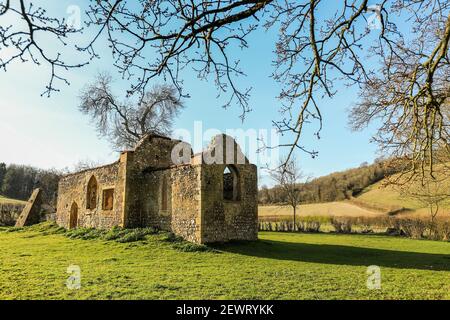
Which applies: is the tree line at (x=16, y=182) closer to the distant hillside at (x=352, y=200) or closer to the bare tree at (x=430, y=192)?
the distant hillside at (x=352, y=200)

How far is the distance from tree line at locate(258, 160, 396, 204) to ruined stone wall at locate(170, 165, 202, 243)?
102 ft

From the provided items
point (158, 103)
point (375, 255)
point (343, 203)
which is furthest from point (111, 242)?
point (343, 203)

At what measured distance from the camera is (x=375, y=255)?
1505 centimetres

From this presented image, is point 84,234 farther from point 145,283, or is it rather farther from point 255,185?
point 145,283

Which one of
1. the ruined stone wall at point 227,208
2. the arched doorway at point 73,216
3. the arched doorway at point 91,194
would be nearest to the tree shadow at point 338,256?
the ruined stone wall at point 227,208

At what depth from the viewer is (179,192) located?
15.8m

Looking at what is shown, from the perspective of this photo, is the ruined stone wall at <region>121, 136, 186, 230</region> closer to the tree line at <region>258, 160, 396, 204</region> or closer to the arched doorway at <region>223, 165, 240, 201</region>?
the arched doorway at <region>223, 165, 240, 201</region>

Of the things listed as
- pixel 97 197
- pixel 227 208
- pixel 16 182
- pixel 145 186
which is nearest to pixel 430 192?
pixel 227 208

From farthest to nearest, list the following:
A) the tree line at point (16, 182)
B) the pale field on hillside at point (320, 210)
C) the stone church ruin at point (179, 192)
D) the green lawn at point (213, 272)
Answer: the tree line at point (16, 182) → the pale field on hillside at point (320, 210) → the stone church ruin at point (179, 192) → the green lawn at point (213, 272)

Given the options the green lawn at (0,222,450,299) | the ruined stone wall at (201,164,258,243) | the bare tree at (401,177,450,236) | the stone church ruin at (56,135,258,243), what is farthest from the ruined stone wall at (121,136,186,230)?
the bare tree at (401,177,450,236)

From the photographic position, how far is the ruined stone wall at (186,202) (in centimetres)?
1484

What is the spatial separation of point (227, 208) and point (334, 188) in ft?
131

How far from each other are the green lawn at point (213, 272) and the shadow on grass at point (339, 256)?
4 centimetres

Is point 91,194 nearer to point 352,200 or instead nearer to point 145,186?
point 145,186
